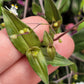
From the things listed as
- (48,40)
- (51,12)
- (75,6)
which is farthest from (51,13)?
(75,6)

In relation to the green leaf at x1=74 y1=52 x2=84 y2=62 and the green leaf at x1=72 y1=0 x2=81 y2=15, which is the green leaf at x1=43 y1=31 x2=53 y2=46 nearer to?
the green leaf at x1=74 y1=52 x2=84 y2=62

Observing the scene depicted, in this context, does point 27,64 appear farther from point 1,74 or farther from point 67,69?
point 67,69

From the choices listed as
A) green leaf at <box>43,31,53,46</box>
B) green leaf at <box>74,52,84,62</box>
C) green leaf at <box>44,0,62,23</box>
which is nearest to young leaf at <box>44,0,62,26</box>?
green leaf at <box>44,0,62,23</box>

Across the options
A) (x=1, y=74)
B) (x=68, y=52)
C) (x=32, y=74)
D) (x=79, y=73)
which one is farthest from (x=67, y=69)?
(x=1, y=74)

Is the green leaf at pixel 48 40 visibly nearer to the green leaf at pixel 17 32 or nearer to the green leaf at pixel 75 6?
the green leaf at pixel 17 32

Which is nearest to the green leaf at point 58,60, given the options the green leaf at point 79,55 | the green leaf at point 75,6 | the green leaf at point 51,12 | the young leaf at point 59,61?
the young leaf at point 59,61

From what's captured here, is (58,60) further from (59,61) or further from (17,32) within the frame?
(17,32)
